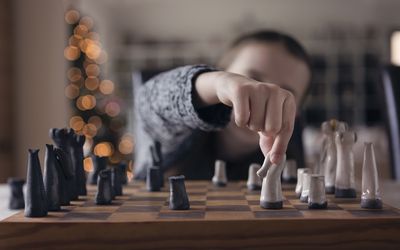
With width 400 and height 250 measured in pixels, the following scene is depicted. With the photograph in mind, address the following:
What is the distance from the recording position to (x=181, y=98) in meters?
1.20

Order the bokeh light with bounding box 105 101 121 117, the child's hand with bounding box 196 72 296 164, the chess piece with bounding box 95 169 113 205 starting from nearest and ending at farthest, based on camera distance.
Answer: the child's hand with bounding box 196 72 296 164 → the chess piece with bounding box 95 169 113 205 → the bokeh light with bounding box 105 101 121 117

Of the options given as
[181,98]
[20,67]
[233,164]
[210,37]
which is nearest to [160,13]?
[210,37]

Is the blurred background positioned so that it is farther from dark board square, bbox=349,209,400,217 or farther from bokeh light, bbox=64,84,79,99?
dark board square, bbox=349,209,400,217

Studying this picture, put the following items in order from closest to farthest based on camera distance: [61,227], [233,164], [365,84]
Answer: [61,227], [233,164], [365,84]

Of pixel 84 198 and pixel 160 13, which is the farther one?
pixel 160 13

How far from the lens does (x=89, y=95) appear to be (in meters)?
5.12

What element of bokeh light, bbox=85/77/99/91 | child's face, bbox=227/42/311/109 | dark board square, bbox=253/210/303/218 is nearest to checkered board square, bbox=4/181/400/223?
dark board square, bbox=253/210/303/218

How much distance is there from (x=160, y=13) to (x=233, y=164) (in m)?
6.08

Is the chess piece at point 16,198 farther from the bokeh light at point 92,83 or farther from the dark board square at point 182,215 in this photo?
the bokeh light at point 92,83

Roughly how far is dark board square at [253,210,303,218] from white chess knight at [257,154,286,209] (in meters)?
0.04

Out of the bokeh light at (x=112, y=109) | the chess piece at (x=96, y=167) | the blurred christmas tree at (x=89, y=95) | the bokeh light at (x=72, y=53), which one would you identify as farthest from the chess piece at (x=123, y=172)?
the bokeh light at (x=112, y=109)

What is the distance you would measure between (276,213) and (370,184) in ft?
0.68

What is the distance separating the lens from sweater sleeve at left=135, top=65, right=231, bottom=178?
3.80 ft

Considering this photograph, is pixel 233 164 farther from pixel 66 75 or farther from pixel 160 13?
pixel 160 13
